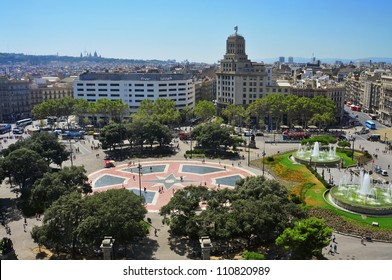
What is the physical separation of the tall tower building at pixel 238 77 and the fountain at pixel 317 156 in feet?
142

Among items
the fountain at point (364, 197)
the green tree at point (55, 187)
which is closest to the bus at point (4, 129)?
the green tree at point (55, 187)

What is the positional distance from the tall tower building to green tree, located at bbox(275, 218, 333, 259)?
93.2 metres

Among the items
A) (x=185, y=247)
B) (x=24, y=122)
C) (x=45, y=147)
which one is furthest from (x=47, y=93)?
(x=185, y=247)

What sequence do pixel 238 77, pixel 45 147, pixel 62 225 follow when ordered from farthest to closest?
1. pixel 238 77
2. pixel 45 147
3. pixel 62 225

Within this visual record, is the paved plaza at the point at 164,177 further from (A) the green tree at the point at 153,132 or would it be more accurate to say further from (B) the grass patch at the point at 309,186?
(A) the green tree at the point at 153,132

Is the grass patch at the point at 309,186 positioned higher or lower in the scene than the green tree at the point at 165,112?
lower

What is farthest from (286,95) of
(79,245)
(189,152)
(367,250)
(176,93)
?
(79,245)

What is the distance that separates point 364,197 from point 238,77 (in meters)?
77.3

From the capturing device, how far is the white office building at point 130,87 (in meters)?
131

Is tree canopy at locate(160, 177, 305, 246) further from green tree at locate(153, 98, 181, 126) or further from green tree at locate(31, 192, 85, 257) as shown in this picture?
green tree at locate(153, 98, 181, 126)

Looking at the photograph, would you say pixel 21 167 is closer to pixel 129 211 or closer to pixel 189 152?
pixel 129 211

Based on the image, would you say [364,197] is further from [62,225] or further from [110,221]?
[62,225]

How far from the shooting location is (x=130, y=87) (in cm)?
13150

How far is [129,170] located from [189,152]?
16.1 metres
